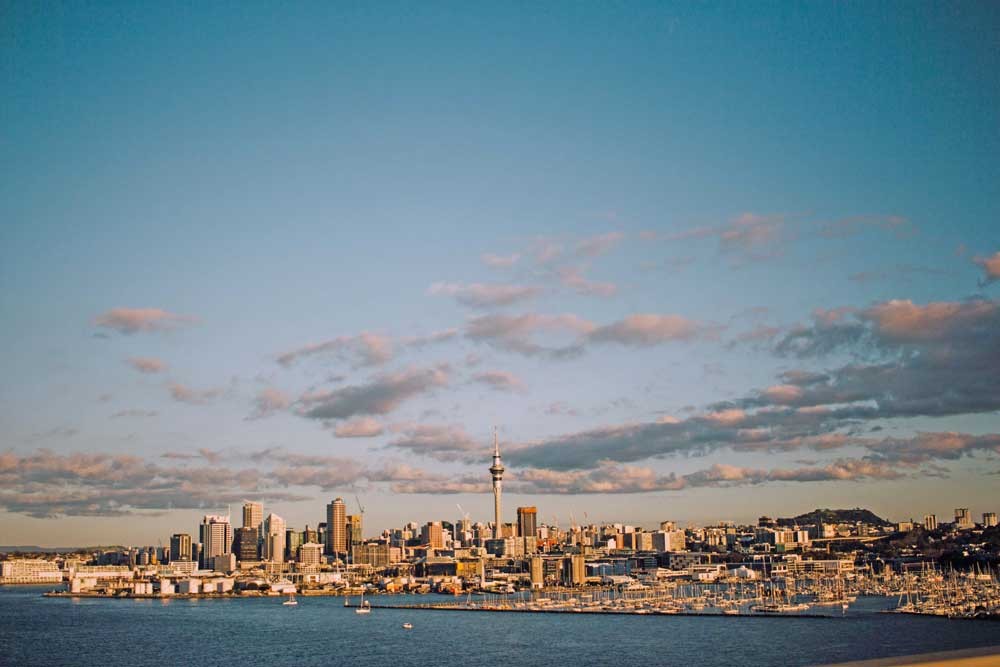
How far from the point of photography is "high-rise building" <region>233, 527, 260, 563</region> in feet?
394

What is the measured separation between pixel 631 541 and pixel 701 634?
9799 cm

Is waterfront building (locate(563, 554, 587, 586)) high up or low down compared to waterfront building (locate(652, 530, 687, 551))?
down

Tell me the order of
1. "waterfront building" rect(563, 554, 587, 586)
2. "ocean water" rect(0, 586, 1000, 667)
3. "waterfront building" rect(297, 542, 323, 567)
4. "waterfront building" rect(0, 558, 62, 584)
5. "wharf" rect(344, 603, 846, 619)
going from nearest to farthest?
"ocean water" rect(0, 586, 1000, 667) < "wharf" rect(344, 603, 846, 619) < "waterfront building" rect(563, 554, 587, 586) < "waterfront building" rect(297, 542, 323, 567) < "waterfront building" rect(0, 558, 62, 584)

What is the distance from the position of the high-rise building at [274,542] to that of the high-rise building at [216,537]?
5161 mm

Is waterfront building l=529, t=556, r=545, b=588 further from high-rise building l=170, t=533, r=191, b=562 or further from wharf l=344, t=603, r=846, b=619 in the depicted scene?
high-rise building l=170, t=533, r=191, b=562

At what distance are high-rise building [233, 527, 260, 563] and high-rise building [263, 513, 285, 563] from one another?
4.72ft

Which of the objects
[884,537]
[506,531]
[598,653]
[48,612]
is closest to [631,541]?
[506,531]

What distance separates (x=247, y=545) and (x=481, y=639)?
92358 mm

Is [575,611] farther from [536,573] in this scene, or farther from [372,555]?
[372,555]

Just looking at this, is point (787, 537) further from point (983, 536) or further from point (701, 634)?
point (701, 634)

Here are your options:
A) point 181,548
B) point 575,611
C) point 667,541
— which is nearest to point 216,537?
point 181,548

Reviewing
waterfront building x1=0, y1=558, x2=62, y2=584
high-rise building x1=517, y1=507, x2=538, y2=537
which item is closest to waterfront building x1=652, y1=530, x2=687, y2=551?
high-rise building x1=517, y1=507, x2=538, y2=537

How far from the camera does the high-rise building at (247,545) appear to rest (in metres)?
120

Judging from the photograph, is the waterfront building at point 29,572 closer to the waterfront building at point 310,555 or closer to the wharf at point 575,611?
the waterfront building at point 310,555
